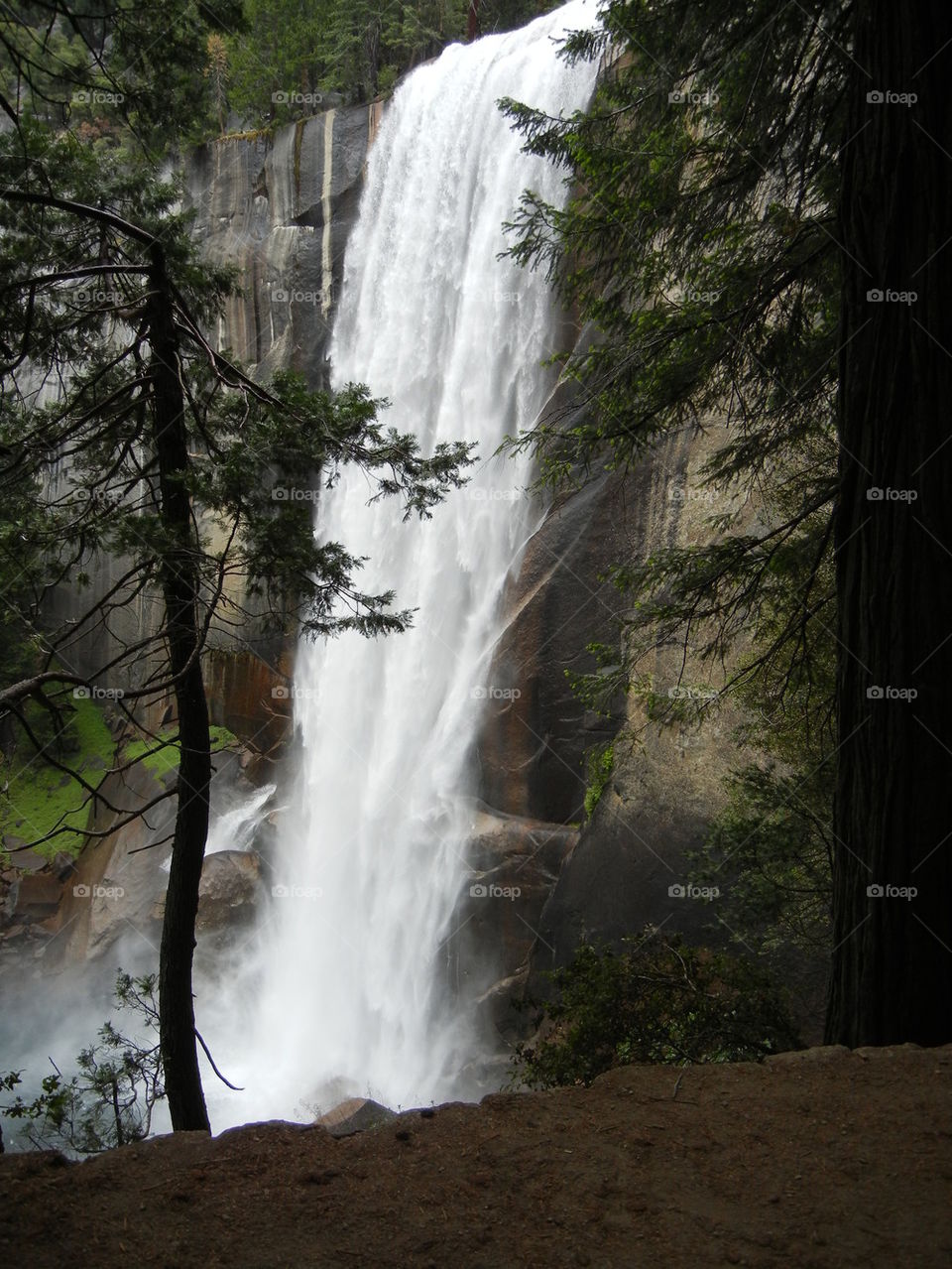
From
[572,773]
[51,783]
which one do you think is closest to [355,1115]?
[572,773]

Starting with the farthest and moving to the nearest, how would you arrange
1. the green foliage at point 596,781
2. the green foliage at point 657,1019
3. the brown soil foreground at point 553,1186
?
the green foliage at point 596,781 < the green foliage at point 657,1019 < the brown soil foreground at point 553,1186

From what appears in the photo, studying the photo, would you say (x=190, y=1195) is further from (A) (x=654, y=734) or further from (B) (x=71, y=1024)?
(B) (x=71, y=1024)

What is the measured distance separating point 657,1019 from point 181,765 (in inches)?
141

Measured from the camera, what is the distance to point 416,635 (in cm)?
1602

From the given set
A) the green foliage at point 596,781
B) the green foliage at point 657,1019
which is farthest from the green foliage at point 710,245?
the green foliage at point 596,781

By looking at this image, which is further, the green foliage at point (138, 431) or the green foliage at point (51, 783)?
the green foliage at point (51, 783)

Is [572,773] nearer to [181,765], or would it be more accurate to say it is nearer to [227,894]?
[181,765]

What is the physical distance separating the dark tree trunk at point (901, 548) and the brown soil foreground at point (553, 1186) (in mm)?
417

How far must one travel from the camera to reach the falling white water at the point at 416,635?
13672mm

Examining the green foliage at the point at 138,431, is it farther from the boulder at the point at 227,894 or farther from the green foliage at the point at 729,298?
the boulder at the point at 227,894

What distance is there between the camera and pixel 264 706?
20.5 meters

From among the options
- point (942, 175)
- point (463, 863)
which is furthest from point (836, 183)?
point (463, 863)

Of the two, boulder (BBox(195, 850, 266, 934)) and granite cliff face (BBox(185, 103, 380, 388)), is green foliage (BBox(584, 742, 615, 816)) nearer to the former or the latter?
boulder (BBox(195, 850, 266, 934))

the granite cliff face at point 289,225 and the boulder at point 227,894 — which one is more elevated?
the granite cliff face at point 289,225
